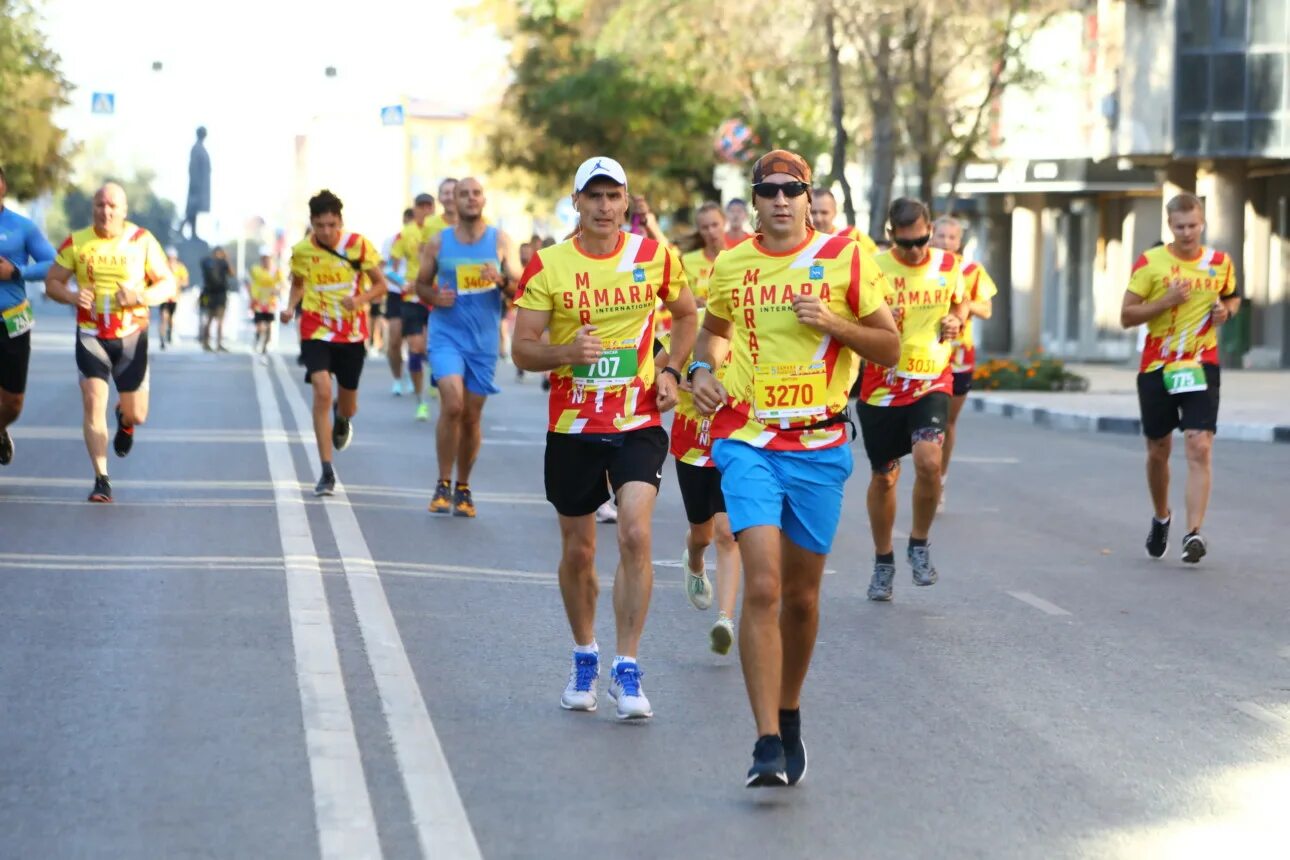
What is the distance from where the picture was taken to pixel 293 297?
15227mm

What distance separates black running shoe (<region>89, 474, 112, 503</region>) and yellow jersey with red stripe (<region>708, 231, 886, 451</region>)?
8095 mm

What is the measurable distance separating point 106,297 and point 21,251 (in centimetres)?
56

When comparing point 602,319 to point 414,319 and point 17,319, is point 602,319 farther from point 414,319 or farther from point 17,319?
point 414,319

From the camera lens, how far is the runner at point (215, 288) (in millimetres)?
42406

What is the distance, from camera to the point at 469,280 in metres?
13.8

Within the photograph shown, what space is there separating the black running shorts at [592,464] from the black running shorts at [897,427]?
3299 millimetres

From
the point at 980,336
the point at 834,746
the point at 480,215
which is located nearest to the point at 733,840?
the point at 834,746

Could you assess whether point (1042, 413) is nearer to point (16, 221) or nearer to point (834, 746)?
point (16, 221)

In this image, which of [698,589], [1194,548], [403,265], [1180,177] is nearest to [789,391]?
[698,589]

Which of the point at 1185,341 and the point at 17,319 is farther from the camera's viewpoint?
the point at 17,319

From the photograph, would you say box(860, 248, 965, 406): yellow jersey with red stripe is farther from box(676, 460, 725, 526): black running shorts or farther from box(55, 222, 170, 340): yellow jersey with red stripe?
box(55, 222, 170, 340): yellow jersey with red stripe

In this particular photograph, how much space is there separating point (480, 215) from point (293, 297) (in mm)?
1909

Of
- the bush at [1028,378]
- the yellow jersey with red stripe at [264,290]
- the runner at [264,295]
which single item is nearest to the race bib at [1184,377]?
the bush at [1028,378]

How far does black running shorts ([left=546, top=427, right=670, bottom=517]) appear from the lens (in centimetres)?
773
